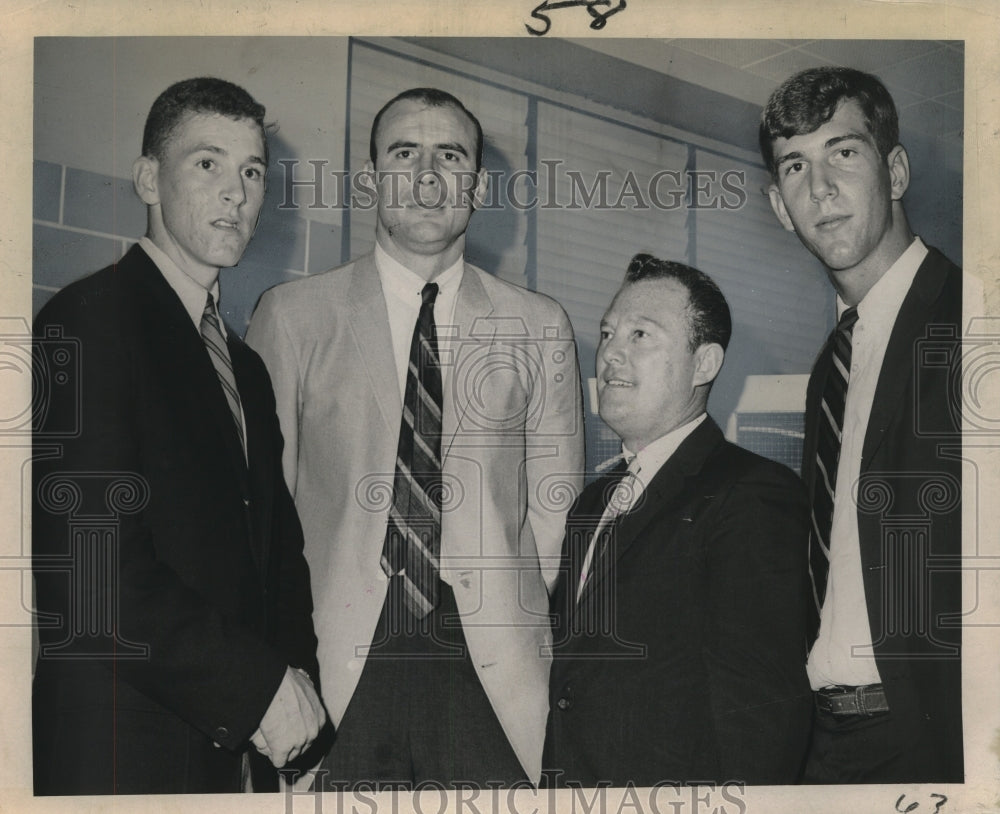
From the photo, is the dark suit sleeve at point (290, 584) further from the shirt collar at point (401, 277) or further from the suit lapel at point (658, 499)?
the suit lapel at point (658, 499)

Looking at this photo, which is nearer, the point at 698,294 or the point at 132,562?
the point at 132,562

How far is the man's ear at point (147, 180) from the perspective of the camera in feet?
10.6

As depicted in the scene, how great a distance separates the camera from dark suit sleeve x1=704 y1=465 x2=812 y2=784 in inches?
123

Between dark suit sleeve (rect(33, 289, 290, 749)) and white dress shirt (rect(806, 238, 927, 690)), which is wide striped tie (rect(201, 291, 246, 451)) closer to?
dark suit sleeve (rect(33, 289, 290, 749))

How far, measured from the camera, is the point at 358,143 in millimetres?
3322

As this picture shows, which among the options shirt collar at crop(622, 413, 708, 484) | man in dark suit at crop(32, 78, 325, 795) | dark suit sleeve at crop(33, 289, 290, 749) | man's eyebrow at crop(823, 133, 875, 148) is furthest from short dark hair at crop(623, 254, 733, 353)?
dark suit sleeve at crop(33, 289, 290, 749)

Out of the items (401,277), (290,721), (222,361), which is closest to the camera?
(290,721)

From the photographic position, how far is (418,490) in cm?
320

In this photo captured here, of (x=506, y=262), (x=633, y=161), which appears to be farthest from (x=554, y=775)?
(x=633, y=161)

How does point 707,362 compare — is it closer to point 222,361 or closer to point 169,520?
point 222,361

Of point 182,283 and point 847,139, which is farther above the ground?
point 847,139

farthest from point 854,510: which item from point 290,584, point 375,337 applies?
point 290,584

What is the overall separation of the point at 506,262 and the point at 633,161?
430 millimetres

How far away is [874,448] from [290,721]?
5.21ft
